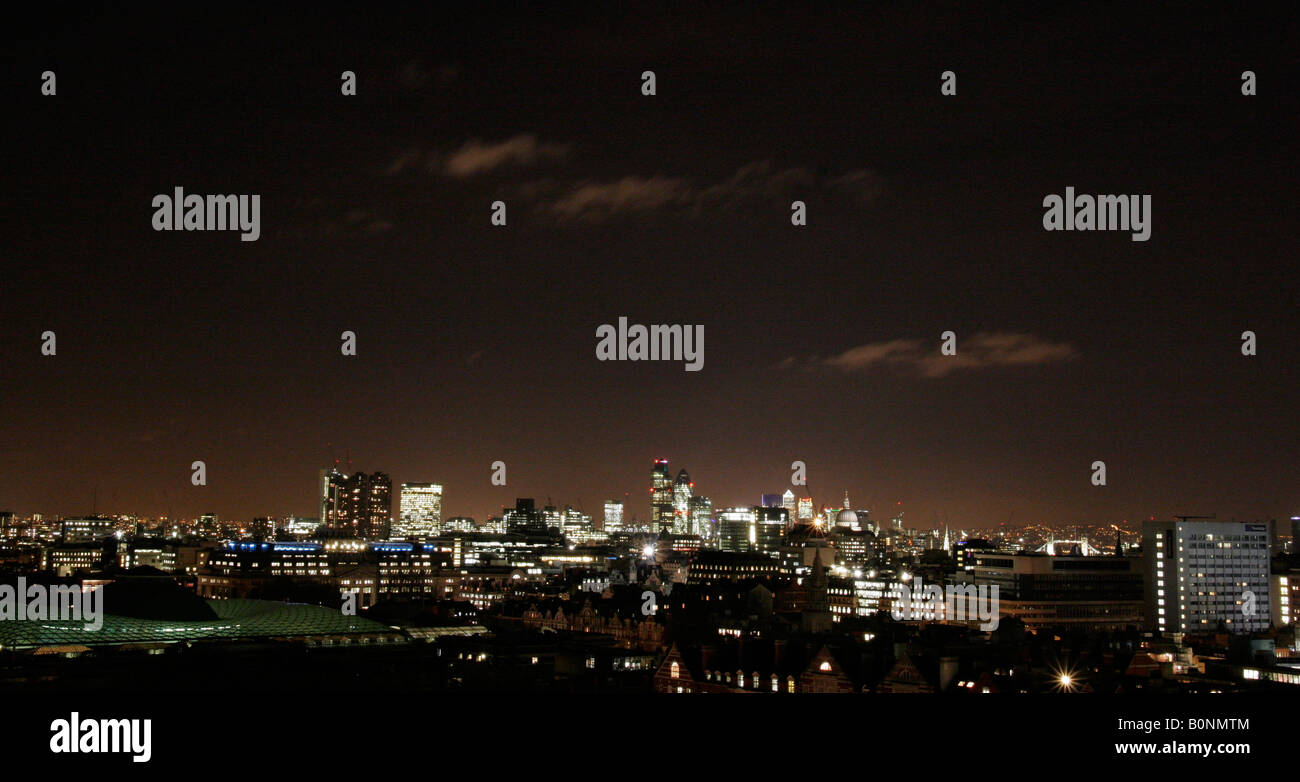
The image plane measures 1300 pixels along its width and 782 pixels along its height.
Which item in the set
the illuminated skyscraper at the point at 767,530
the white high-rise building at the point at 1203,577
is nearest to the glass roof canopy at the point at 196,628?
the white high-rise building at the point at 1203,577

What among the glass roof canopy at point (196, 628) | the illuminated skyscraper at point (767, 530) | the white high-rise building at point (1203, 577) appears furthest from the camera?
the illuminated skyscraper at point (767, 530)

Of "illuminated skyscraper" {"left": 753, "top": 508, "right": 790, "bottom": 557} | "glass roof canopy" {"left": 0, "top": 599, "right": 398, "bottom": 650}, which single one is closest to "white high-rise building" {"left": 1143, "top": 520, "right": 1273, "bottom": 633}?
"glass roof canopy" {"left": 0, "top": 599, "right": 398, "bottom": 650}

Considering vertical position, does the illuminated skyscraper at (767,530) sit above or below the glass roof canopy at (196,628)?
below

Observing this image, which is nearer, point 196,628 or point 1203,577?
point 196,628

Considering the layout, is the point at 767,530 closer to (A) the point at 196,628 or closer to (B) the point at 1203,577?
(B) the point at 1203,577

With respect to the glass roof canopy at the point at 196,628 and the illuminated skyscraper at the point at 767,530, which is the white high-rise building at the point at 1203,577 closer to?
the glass roof canopy at the point at 196,628

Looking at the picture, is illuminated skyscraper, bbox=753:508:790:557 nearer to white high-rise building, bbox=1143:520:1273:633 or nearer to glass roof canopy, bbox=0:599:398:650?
white high-rise building, bbox=1143:520:1273:633

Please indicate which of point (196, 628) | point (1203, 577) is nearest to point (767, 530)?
point (1203, 577)
